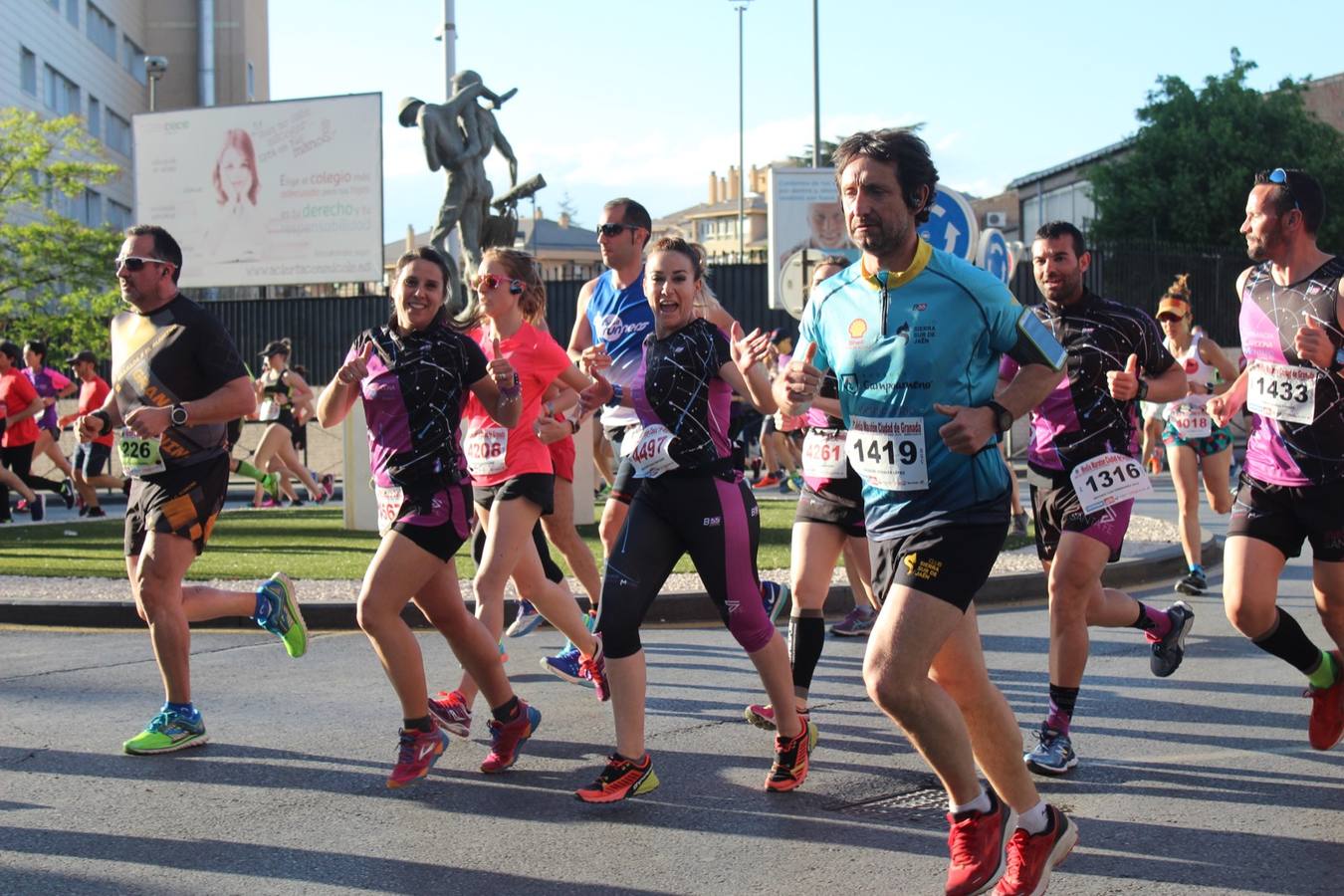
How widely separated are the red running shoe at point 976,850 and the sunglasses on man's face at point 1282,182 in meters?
2.72

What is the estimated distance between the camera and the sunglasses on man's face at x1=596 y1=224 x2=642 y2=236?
696 cm

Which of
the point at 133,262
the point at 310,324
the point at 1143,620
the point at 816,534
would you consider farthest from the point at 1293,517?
the point at 310,324

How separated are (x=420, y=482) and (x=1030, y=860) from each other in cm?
242

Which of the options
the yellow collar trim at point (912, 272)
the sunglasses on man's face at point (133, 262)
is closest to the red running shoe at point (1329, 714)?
the yellow collar trim at point (912, 272)

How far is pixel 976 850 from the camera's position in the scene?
4.07 metres

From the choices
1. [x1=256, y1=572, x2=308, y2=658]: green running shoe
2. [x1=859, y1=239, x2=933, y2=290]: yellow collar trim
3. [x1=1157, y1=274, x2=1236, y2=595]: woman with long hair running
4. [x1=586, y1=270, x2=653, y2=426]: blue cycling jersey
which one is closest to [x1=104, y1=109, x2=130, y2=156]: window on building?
[x1=1157, y1=274, x2=1236, y2=595]: woman with long hair running

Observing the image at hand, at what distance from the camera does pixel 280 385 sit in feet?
60.1

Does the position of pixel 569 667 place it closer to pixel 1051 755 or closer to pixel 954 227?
pixel 1051 755

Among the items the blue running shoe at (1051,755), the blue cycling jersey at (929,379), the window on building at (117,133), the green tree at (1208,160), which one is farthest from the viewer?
the window on building at (117,133)

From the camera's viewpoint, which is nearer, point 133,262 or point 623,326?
point 133,262

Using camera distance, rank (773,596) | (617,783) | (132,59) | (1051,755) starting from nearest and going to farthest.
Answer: (617,783)
(1051,755)
(773,596)
(132,59)

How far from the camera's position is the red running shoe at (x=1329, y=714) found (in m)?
5.85

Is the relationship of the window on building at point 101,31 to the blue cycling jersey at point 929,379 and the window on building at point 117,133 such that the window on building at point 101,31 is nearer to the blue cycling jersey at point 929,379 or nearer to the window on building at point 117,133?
the window on building at point 117,133

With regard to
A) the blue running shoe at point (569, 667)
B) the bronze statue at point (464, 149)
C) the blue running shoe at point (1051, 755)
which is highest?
the bronze statue at point (464, 149)
